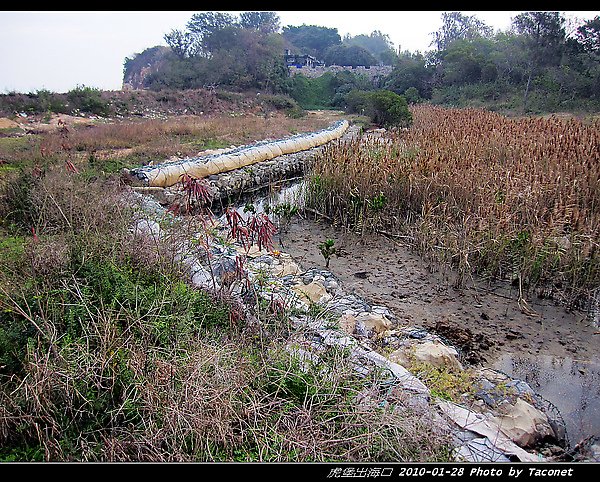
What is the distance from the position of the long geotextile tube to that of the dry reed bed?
2.09m

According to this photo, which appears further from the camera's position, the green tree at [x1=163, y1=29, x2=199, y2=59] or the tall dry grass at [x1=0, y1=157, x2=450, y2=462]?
the green tree at [x1=163, y1=29, x2=199, y2=59]

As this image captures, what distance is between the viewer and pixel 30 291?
2.44 meters

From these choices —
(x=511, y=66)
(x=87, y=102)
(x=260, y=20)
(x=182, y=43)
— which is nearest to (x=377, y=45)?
(x=511, y=66)

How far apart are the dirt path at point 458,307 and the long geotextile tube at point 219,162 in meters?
2.18

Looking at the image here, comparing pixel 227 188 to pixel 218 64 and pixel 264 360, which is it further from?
pixel 218 64

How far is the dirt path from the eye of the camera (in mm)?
3143

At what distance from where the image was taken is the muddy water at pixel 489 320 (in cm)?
274

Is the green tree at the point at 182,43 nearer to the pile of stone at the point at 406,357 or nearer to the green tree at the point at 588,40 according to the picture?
the green tree at the point at 588,40

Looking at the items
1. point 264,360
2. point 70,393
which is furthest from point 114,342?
point 264,360

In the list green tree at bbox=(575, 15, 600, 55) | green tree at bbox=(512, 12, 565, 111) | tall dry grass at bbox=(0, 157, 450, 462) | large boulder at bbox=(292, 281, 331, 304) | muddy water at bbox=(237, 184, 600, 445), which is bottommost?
muddy water at bbox=(237, 184, 600, 445)

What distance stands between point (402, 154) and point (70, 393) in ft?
18.0

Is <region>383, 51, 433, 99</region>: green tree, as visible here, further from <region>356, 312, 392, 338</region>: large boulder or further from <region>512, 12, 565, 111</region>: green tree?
<region>356, 312, 392, 338</region>: large boulder

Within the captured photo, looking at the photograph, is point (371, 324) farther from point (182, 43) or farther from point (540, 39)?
point (182, 43)

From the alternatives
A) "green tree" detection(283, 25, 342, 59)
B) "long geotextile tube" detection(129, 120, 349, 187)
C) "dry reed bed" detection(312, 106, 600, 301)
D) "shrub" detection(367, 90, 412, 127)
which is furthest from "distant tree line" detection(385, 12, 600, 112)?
"green tree" detection(283, 25, 342, 59)
